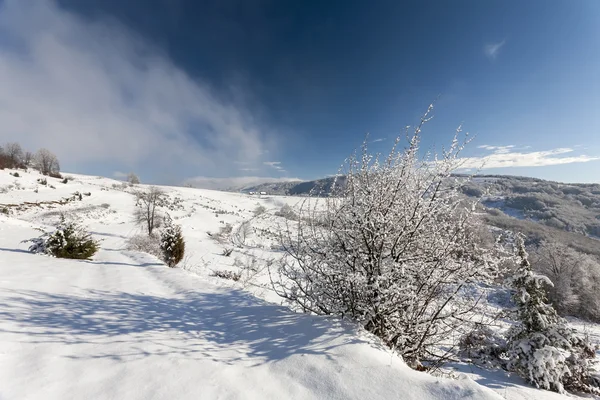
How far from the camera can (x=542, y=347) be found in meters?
5.88

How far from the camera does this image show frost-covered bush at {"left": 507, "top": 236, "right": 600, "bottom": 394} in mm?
5430

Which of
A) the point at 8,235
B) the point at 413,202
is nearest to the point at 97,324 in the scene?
the point at 413,202

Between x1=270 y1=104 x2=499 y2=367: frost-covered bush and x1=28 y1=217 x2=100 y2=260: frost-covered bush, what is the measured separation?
10949 millimetres

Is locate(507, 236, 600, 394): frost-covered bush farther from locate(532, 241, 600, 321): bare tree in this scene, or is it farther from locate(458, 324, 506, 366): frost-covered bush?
locate(532, 241, 600, 321): bare tree

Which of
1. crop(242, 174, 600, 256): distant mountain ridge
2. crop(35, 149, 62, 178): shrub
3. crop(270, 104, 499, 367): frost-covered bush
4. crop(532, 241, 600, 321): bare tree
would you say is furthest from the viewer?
crop(35, 149, 62, 178): shrub

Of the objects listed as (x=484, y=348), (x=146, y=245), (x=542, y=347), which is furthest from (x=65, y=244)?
(x=542, y=347)

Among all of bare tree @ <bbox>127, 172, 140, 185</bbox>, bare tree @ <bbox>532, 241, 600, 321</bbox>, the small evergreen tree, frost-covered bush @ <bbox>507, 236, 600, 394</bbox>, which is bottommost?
bare tree @ <bbox>532, 241, 600, 321</bbox>

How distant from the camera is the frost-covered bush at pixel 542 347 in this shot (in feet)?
17.8

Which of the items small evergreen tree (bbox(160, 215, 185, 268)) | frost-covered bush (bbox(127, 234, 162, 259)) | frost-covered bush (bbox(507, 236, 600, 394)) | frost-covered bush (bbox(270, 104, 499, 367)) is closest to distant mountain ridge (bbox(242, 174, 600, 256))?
frost-covered bush (bbox(127, 234, 162, 259))

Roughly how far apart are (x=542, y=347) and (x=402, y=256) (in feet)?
17.1

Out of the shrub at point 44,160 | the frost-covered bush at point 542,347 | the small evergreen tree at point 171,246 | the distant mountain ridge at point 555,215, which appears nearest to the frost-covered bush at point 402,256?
the frost-covered bush at point 542,347

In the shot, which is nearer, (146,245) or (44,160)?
(146,245)

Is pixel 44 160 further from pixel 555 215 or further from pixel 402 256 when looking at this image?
pixel 555 215

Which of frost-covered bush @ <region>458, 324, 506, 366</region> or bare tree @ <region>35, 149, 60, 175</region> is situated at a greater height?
bare tree @ <region>35, 149, 60, 175</region>
